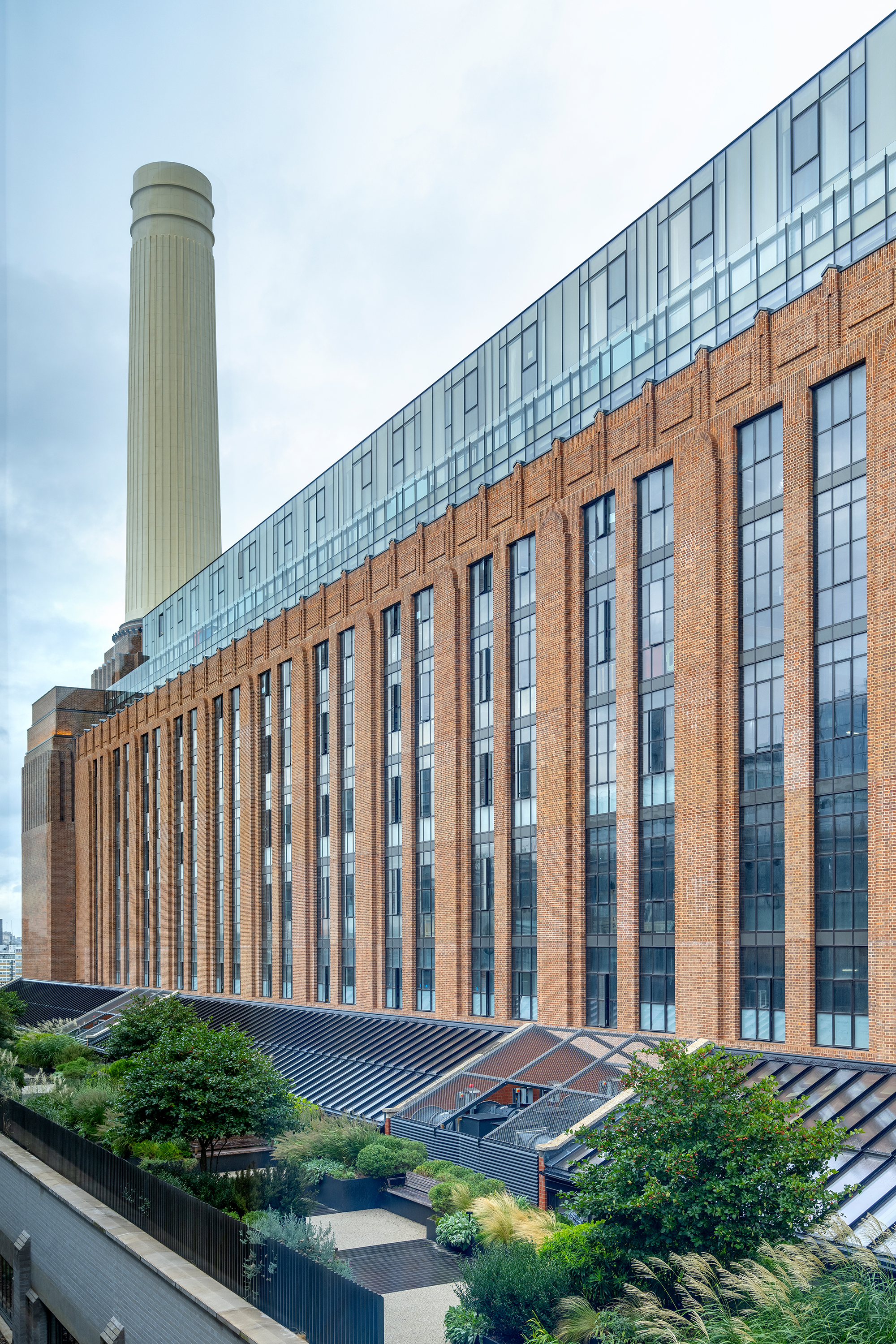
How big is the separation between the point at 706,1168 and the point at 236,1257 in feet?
21.6

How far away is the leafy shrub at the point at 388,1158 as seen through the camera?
28766 millimetres

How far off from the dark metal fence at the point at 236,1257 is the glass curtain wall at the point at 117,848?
2293 inches

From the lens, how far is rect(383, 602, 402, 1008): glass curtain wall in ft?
150

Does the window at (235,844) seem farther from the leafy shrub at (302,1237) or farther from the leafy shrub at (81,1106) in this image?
the leafy shrub at (302,1237)

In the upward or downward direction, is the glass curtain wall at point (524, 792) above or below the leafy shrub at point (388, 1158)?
above

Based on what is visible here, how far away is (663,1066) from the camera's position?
59.9 ft

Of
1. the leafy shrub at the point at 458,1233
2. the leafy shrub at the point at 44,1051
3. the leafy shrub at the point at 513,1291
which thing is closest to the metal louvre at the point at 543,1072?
the leafy shrub at the point at 458,1233

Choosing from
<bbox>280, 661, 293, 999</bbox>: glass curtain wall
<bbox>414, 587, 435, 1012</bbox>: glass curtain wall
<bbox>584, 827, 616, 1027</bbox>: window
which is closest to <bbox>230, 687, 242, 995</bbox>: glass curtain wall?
<bbox>280, 661, 293, 999</bbox>: glass curtain wall

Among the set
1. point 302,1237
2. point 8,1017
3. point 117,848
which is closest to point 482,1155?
point 302,1237

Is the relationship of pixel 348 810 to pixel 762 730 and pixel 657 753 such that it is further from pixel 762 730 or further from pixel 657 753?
pixel 762 730

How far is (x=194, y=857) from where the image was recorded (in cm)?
6844

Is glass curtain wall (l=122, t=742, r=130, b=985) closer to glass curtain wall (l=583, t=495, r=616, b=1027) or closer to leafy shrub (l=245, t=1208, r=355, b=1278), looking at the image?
glass curtain wall (l=583, t=495, r=616, b=1027)

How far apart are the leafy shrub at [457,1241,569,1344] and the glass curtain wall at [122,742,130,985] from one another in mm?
63335

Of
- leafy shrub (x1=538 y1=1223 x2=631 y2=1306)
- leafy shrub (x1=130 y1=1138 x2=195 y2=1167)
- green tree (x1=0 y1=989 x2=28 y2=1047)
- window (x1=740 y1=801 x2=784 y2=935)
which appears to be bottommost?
green tree (x1=0 y1=989 x2=28 y2=1047)
